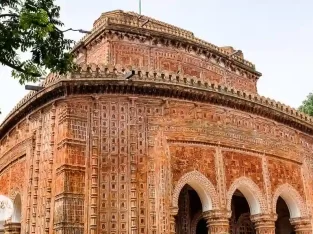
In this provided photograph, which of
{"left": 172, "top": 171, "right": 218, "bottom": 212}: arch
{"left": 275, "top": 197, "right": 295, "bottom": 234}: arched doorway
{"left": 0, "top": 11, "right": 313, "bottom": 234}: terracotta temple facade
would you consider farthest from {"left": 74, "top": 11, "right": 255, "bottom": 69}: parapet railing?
{"left": 172, "top": 171, "right": 218, "bottom": 212}: arch

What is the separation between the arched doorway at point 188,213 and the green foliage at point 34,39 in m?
7.02

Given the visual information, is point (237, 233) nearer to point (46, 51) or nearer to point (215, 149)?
point (215, 149)

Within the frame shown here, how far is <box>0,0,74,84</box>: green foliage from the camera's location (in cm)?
555

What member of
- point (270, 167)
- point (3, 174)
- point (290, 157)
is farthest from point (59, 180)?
point (290, 157)

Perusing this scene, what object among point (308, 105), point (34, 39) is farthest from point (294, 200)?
point (308, 105)

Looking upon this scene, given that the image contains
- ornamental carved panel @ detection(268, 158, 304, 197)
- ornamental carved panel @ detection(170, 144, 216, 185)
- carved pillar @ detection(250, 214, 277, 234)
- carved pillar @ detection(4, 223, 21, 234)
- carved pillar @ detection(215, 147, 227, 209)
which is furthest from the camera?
ornamental carved panel @ detection(268, 158, 304, 197)

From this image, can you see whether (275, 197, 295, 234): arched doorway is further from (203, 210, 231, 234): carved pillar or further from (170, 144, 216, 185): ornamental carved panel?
(170, 144, 216, 185): ornamental carved panel

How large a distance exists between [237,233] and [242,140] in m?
3.18

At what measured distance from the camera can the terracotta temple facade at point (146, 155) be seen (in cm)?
987

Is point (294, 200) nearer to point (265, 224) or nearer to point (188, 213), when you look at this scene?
point (265, 224)

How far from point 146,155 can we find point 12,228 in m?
4.00

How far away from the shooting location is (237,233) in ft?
44.1

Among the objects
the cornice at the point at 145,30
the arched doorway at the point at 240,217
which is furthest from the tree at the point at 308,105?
the arched doorway at the point at 240,217

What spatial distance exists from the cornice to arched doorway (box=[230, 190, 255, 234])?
4.96 meters
